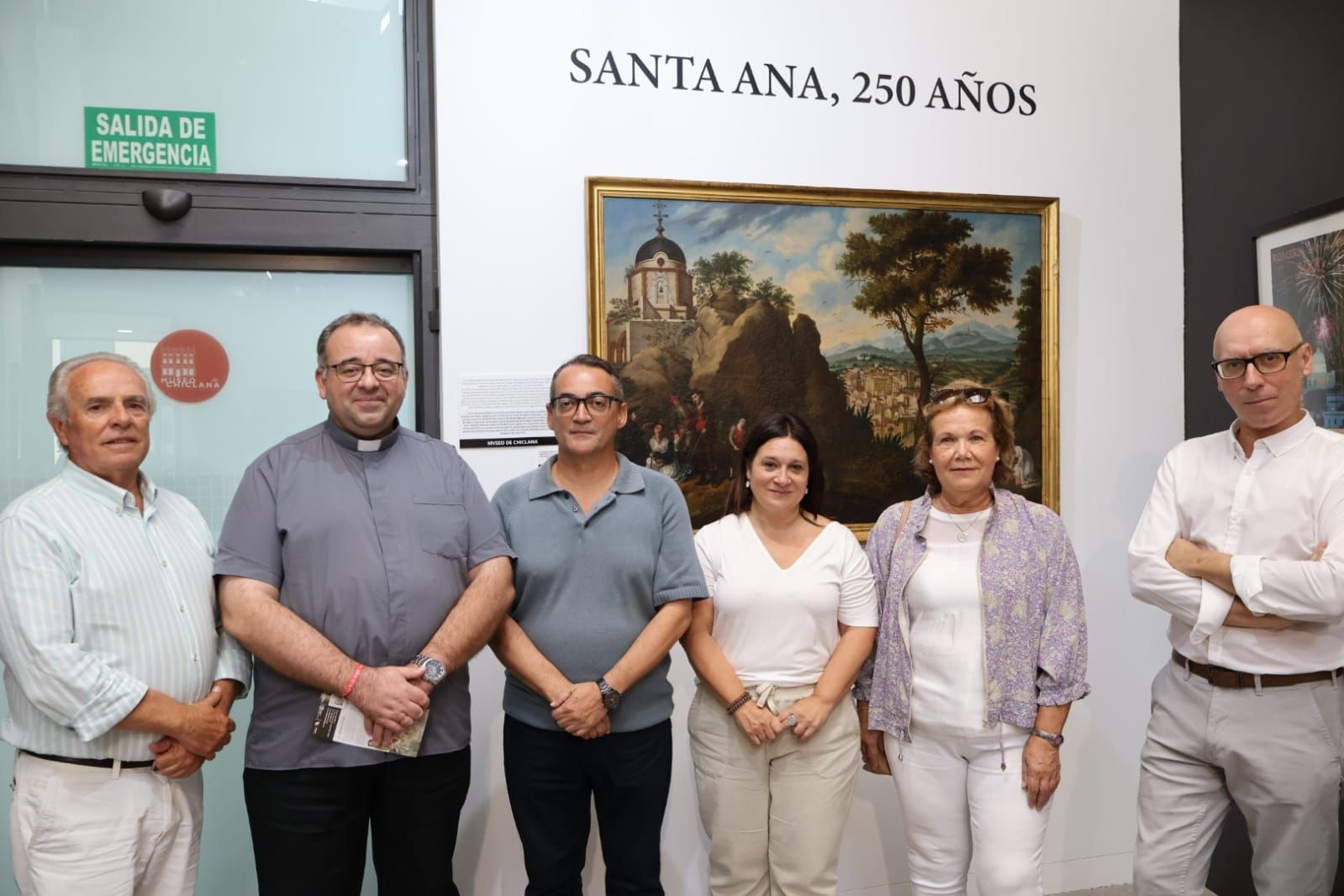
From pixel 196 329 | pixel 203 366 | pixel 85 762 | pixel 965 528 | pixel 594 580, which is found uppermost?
pixel 196 329

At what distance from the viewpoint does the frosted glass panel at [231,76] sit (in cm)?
275

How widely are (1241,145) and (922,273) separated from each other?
1240 millimetres

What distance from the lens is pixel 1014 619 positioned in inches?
86.6

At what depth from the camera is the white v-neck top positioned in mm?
2305

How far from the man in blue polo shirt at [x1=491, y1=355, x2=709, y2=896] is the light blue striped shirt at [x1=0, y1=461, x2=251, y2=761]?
0.70 m

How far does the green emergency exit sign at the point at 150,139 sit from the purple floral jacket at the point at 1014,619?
244 cm

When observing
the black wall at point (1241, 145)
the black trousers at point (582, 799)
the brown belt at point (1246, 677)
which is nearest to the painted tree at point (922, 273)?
the black wall at point (1241, 145)

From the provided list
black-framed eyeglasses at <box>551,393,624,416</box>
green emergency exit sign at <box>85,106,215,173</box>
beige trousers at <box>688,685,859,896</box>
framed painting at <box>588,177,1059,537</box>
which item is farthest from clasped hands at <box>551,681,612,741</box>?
green emergency exit sign at <box>85,106,215,173</box>

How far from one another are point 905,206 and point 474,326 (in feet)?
5.23

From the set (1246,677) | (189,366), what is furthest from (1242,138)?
(189,366)

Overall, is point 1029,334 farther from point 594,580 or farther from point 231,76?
point 231,76

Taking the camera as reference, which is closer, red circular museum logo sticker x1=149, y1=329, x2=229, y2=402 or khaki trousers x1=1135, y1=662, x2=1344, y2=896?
khaki trousers x1=1135, y1=662, x2=1344, y2=896

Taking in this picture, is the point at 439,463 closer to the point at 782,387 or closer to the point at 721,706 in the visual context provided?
the point at 721,706

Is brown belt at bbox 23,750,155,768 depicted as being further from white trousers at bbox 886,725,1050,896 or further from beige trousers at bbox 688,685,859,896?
white trousers at bbox 886,725,1050,896
